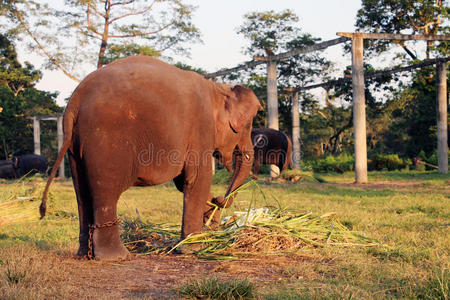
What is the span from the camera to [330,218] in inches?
225

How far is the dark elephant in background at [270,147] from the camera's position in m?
17.3

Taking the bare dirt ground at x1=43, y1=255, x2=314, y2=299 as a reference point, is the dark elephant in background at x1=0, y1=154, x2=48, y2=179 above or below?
above

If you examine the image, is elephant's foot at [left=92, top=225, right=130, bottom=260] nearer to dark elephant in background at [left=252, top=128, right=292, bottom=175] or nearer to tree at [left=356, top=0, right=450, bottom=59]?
dark elephant in background at [left=252, top=128, right=292, bottom=175]

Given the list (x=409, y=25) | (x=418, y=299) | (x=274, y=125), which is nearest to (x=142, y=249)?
(x=418, y=299)

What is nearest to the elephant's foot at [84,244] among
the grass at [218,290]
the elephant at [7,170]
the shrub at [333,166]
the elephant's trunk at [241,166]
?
the elephant's trunk at [241,166]

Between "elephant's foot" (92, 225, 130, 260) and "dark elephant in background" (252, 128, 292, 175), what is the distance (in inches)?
506

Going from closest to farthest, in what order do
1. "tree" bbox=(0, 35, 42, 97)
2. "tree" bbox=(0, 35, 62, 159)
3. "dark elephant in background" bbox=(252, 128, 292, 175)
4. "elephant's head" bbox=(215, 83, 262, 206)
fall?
"elephant's head" bbox=(215, 83, 262, 206) → "dark elephant in background" bbox=(252, 128, 292, 175) → "tree" bbox=(0, 35, 62, 159) → "tree" bbox=(0, 35, 42, 97)

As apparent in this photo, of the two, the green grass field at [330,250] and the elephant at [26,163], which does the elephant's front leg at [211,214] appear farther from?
the elephant at [26,163]

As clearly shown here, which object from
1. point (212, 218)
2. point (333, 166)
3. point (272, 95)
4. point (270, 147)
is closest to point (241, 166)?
point (212, 218)

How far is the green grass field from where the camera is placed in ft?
10.6

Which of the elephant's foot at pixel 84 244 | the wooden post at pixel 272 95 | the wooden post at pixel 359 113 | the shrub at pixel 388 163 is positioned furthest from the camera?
the shrub at pixel 388 163

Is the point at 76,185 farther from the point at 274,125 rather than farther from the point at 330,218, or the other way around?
the point at 274,125

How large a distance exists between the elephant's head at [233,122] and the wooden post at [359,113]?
9251 mm

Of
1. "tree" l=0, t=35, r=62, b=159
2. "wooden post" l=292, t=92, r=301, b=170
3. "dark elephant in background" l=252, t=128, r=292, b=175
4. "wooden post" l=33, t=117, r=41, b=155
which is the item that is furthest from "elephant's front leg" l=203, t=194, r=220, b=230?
"tree" l=0, t=35, r=62, b=159
